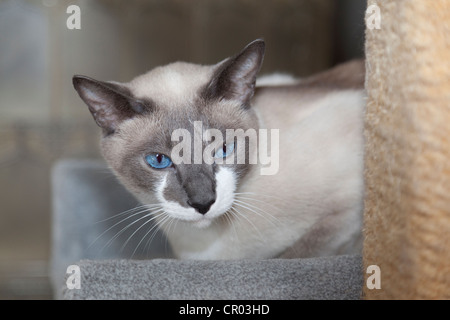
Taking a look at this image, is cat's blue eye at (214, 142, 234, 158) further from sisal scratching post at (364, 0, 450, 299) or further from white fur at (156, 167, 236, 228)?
sisal scratching post at (364, 0, 450, 299)

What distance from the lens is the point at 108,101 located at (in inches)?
44.2

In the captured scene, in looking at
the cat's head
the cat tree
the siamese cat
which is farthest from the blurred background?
the cat tree

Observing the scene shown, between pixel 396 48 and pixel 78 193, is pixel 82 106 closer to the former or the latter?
pixel 78 193

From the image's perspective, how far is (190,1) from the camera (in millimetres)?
3135

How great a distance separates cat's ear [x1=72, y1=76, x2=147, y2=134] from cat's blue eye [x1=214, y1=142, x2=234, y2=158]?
20cm

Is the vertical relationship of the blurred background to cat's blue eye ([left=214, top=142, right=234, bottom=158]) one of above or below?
above

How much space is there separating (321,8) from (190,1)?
828 mm

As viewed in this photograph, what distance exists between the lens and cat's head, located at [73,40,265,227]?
1.07 m

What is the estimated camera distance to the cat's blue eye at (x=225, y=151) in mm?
1104

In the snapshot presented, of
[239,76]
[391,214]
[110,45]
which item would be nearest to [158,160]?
[239,76]

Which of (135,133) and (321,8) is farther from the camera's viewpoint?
(321,8)

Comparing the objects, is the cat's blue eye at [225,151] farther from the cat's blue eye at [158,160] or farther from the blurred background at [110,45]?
the blurred background at [110,45]
